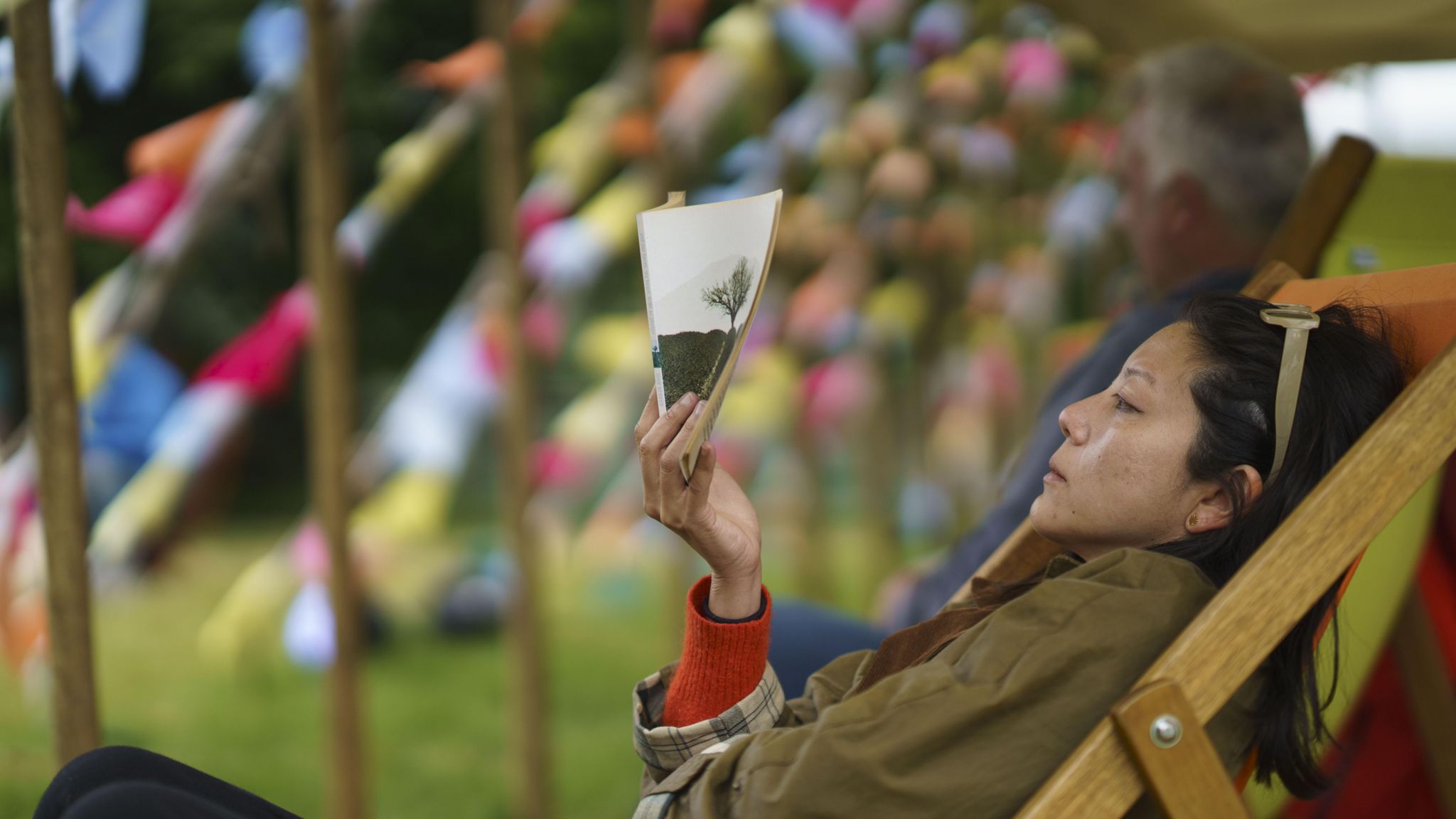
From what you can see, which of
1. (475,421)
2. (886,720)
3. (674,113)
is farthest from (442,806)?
(886,720)

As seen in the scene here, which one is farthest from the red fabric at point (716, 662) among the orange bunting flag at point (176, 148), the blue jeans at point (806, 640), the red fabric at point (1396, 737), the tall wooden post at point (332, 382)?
the orange bunting flag at point (176, 148)

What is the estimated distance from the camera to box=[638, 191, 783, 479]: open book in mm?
1000

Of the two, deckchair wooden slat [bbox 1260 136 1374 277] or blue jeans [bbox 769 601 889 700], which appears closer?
deckchair wooden slat [bbox 1260 136 1374 277]

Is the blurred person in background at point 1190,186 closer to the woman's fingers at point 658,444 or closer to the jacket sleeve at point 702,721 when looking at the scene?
the jacket sleeve at point 702,721

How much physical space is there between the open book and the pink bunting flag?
1499mm

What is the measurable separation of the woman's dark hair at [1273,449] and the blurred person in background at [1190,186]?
75 centimetres

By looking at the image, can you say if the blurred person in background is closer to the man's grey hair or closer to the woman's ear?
the man's grey hair

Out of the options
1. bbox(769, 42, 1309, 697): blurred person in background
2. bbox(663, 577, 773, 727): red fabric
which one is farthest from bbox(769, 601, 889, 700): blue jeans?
bbox(663, 577, 773, 727): red fabric

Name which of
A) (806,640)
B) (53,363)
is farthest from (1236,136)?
(53,363)

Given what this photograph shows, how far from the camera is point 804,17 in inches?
131

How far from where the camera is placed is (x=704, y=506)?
42.5 inches

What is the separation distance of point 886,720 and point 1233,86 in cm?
148

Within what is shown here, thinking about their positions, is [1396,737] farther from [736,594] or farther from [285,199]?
[285,199]

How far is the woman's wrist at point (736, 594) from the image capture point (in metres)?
1.15
